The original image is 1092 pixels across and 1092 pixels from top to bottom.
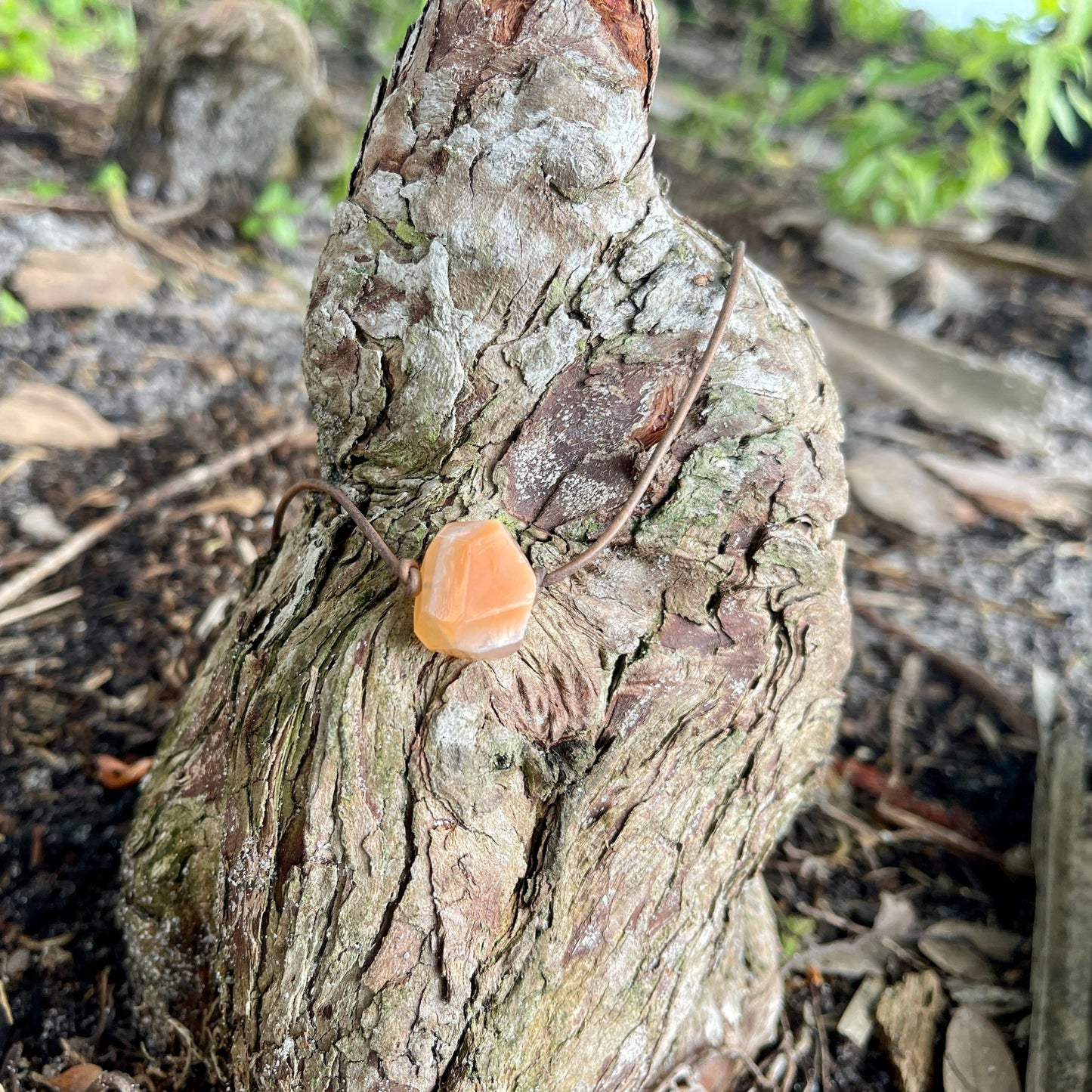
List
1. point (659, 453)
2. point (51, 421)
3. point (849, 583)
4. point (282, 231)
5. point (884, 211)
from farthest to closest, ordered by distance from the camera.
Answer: point (884, 211) → point (282, 231) → point (849, 583) → point (51, 421) → point (659, 453)

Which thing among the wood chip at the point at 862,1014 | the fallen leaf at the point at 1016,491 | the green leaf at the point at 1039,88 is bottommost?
the wood chip at the point at 862,1014

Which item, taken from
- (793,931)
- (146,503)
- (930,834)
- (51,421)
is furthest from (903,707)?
(51,421)

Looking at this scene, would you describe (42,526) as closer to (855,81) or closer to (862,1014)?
(862,1014)

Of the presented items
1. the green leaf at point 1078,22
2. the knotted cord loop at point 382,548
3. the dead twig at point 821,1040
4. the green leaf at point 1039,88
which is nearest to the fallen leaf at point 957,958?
the dead twig at point 821,1040

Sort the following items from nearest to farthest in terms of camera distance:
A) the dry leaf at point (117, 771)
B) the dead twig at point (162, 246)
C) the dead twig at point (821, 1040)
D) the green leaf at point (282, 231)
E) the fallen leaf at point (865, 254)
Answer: the dead twig at point (821, 1040) → the dry leaf at point (117, 771) → the dead twig at point (162, 246) → the green leaf at point (282, 231) → the fallen leaf at point (865, 254)

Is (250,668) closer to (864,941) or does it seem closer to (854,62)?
(864,941)

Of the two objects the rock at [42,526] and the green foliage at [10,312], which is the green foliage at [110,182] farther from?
the rock at [42,526]
